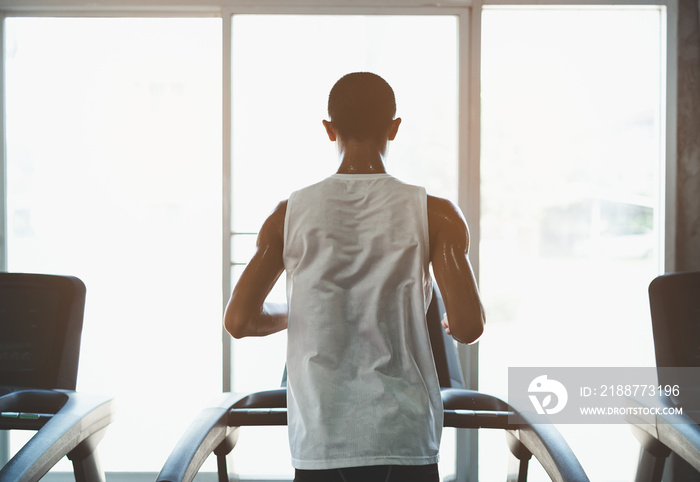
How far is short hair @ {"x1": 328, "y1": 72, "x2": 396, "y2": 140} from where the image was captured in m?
1.25

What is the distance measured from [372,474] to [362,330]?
28 centimetres

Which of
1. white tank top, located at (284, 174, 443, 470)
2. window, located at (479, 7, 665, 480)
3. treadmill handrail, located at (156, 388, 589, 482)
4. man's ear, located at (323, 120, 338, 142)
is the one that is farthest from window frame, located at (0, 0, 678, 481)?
white tank top, located at (284, 174, 443, 470)

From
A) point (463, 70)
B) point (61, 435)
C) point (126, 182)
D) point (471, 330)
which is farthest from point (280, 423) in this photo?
point (463, 70)

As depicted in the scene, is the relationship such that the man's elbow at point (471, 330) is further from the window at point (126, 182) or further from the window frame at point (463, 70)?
the window at point (126, 182)

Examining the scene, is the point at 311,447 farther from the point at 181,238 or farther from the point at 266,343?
the point at 181,238

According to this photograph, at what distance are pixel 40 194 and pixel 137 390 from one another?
3.17 ft

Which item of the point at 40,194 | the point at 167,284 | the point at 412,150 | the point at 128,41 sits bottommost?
the point at 167,284

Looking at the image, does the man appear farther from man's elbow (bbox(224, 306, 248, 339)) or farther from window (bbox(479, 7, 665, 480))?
window (bbox(479, 7, 665, 480))

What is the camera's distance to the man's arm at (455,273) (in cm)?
117

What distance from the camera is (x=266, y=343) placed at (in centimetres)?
256

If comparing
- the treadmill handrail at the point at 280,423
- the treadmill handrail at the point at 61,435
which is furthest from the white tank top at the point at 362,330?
the treadmill handrail at the point at 61,435

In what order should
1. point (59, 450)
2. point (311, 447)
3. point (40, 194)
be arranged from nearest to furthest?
point (311, 447) → point (59, 450) → point (40, 194)

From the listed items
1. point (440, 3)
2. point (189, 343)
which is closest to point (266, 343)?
point (189, 343)

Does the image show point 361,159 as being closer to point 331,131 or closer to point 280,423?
point 331,131
